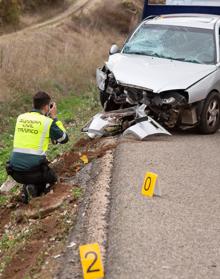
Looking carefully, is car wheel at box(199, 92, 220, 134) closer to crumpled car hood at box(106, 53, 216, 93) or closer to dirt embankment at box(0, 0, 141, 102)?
crumpled car hood at box(106, 53, 216, 93)

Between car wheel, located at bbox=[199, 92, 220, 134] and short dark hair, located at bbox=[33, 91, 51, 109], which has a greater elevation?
short dark hair, located at bbox=[33, 91, 51, 109]

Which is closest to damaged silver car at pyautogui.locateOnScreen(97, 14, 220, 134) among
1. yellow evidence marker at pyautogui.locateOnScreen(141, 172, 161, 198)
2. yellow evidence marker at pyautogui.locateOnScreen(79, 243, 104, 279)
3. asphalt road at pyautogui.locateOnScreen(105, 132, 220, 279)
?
asphalt road at pyautogui.locateOnScreen(105, 132, 220, 279)

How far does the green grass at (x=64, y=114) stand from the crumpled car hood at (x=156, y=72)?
1.54 meters

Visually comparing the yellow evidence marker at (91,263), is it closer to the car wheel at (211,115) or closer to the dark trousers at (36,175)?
the dark trousers at (36,175)

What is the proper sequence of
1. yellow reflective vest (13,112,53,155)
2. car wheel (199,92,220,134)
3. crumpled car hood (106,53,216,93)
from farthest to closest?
car wheel (199,92,220,134) < crumpled car hood (106,53,216,93) < yellow reflective vest (13,112,53,155)

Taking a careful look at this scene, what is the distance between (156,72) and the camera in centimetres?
936

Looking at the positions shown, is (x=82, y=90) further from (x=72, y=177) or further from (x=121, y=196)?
(x=121, y=196)

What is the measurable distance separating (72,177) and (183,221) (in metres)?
2.41

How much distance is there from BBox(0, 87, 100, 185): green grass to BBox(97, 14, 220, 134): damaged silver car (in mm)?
1280

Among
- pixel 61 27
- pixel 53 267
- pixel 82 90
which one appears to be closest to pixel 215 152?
pixel 53 267

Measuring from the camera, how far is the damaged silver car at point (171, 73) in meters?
9.02

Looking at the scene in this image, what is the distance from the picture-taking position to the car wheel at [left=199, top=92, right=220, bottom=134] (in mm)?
9453

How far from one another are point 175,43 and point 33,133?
14.4 feet

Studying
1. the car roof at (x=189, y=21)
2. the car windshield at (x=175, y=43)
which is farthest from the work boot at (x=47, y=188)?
the car roof at (x=189, y=21)
